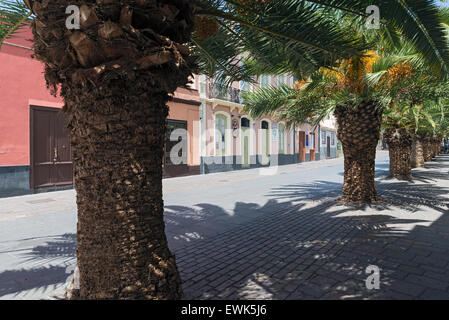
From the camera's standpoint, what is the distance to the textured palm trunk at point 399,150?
11516mm

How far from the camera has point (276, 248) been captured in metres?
4.44

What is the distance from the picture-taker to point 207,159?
17.8 metres

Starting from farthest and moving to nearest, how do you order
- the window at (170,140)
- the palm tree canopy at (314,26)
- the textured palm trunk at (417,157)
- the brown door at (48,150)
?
the textured palm trunk at (417,157), the window at (170,140), the brown door at (48,150), the palm tree canopy at (314,26)

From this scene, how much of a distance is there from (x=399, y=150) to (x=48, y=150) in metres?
14.1

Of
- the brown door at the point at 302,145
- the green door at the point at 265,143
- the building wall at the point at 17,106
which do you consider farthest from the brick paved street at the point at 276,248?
the brown door at the point at 302,145

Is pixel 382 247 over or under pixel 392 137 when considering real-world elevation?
under

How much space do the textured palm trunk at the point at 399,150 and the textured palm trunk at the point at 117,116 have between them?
1164cm

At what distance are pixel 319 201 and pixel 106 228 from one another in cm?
702

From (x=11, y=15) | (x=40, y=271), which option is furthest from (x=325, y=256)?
(x=11, y=15)

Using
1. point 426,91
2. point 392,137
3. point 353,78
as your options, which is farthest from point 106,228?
point 392,137

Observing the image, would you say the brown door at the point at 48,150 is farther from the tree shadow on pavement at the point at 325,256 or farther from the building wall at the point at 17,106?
the tree shadow on pavement at the point at 325,256

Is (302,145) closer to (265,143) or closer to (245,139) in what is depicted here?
(265,143)
